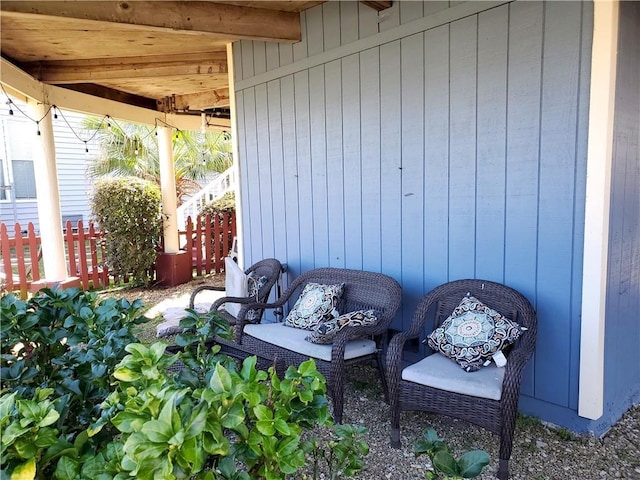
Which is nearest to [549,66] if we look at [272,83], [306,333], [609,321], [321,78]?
[609,321]

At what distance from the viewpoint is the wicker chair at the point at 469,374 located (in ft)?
6.52

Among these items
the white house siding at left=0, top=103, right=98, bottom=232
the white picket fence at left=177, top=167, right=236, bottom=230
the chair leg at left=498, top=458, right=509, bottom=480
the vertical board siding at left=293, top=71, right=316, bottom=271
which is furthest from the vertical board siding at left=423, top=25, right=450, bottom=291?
the white house siding at left=0, top=103, right=98, bottom=232

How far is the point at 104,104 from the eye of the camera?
223 inches

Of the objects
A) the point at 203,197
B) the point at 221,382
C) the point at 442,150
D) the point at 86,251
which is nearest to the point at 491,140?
the point at 442,150

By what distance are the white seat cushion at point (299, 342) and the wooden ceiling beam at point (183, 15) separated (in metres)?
2.23

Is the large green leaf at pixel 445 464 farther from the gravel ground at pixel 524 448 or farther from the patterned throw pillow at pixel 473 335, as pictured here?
the patterned throw pillow at pixel 473 335

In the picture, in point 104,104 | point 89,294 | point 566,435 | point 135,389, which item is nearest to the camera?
point 135,389

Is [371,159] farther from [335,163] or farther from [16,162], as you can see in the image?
[16,162]

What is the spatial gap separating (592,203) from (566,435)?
1214mm

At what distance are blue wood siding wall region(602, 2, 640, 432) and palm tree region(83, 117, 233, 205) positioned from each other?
304 inches

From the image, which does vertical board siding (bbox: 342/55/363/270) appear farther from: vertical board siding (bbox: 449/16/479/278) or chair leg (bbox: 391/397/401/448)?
chair leg (bbox: 391/397/401/448)

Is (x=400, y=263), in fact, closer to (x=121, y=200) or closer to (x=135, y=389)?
(x=135, y=389)

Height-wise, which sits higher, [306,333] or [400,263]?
[400,263]

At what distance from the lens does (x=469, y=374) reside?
217 centimetres
